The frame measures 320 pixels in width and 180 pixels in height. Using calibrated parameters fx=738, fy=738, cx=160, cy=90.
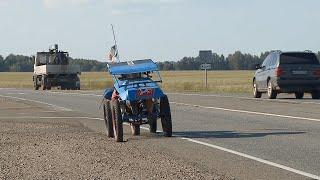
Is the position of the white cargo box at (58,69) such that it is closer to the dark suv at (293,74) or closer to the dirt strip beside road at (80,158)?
the dark suv at (293,74)

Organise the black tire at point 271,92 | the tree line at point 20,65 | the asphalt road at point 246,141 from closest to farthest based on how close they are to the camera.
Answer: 1. the asphalt road at point 246,141
2. the black tire at point 271,92
3. the tree line at point 20,65

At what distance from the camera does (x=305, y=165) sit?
10.5m

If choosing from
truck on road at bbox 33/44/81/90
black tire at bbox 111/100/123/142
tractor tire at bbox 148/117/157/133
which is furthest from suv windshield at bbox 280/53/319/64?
truck on road at bbox 33/44/81/90

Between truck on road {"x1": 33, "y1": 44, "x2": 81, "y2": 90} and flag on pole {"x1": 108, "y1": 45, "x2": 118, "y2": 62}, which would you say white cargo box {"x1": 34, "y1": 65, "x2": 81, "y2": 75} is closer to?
truck on road {"x1": 33, "y1": 44, "x2": 81, "y2": 90}

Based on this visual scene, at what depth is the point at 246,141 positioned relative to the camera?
13773 mm

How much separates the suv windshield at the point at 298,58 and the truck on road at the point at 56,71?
3031 centimetres

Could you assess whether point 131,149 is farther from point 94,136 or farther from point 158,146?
point 94,136

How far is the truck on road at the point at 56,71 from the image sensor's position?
56312mm

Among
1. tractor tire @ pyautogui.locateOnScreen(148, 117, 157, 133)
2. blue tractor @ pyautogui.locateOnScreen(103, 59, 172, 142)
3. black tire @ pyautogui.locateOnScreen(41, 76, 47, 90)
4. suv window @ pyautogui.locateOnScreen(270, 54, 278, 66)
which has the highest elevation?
suv window @ pyautogui.locateOnScreen(270, 54, 278, 66)

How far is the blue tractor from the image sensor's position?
1447cm

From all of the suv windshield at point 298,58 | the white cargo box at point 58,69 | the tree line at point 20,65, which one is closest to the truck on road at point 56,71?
the white cargo box at point 58,69

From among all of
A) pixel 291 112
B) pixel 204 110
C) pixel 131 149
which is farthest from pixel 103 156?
pixel 204 110

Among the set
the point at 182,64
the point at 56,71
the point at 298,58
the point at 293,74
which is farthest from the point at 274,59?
the point at 182,64

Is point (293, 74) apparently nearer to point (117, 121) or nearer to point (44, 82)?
point (117, 121)
